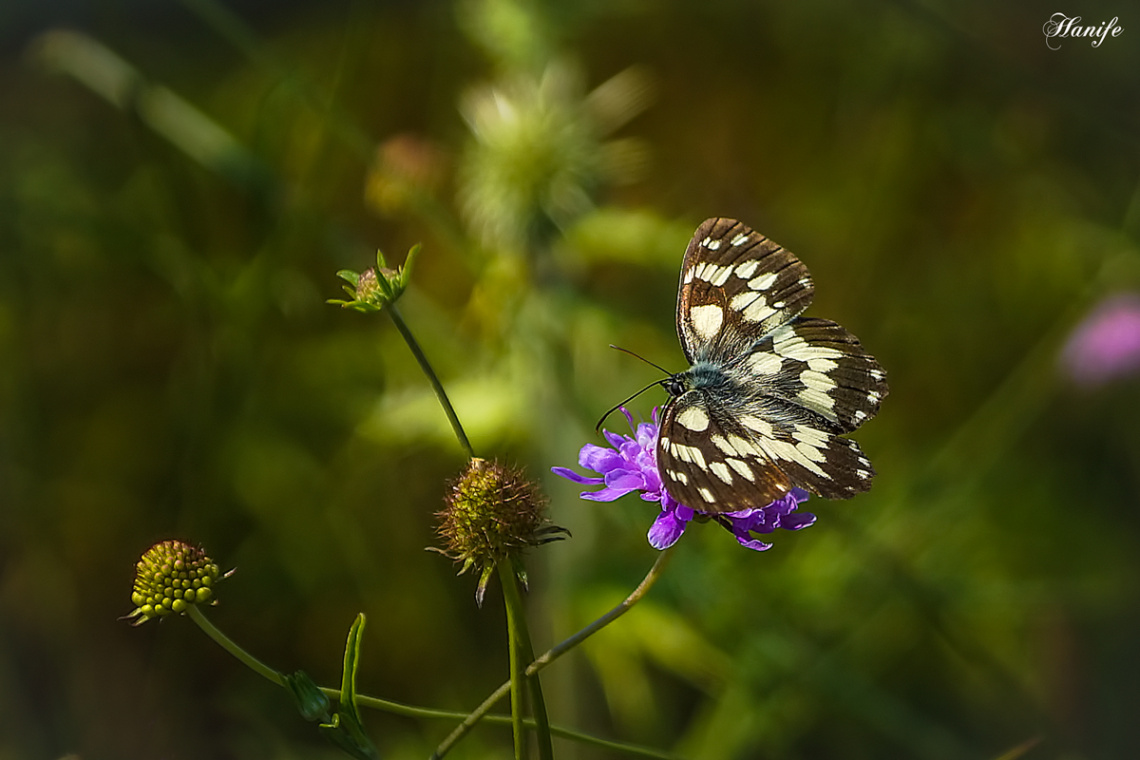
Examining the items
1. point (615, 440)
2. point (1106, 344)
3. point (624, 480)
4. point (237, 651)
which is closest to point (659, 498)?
point (624, 480)

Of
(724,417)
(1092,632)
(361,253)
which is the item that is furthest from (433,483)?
(1092,632)

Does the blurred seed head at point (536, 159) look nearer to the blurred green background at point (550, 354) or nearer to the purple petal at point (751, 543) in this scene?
the blurred green background at point (550, 354)

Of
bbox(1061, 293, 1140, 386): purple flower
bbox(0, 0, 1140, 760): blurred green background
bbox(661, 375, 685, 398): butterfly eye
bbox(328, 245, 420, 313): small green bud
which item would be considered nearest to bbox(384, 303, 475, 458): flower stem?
bbox(328, 245, 420, 313): small green bud

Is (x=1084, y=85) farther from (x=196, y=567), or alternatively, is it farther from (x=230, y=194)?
(x=196, y=567)

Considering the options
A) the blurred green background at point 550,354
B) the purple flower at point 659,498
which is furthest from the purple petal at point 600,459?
the blurred green background at point 550,354

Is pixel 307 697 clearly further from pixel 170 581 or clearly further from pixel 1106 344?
pixel 1106 344
